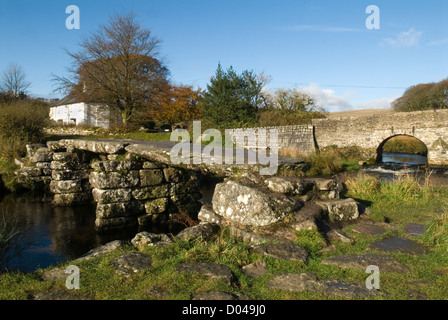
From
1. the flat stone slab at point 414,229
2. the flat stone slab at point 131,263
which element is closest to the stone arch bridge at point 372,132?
the flat stone slab at point 414,229

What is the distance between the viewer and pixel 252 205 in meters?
5.38

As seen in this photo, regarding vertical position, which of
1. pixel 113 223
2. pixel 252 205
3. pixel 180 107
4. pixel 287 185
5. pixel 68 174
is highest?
pixel 180 107

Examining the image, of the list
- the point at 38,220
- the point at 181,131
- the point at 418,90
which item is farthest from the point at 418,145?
the point at 38,220

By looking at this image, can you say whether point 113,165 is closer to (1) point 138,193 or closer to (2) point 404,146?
(1) point 138,193

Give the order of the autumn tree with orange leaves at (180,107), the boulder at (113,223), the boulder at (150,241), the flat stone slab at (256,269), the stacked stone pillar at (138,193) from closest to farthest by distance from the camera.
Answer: the flat stone slab at (256,269) < the boulder at (150,241) < the boulder at (113,223) < the stacked stone pillar at (138,193) < the autumn tree with orange leaves at (180,107)

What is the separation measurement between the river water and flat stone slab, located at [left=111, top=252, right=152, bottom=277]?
2074 mm

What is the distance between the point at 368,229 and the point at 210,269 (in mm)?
3047

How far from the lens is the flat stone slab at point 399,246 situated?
440 centimetres

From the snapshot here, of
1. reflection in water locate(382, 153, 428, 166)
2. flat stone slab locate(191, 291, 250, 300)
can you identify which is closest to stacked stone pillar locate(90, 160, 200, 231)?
flat stone slab locate(191, 291, 250, 300)

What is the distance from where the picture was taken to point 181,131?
25375mm

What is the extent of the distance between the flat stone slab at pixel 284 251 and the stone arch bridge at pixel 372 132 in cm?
1811

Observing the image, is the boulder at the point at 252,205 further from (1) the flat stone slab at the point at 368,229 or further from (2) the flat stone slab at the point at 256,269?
(2) the flat stone slab at the point at 256,269

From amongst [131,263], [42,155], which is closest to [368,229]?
[131,263]

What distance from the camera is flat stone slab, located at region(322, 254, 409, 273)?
151 inches
